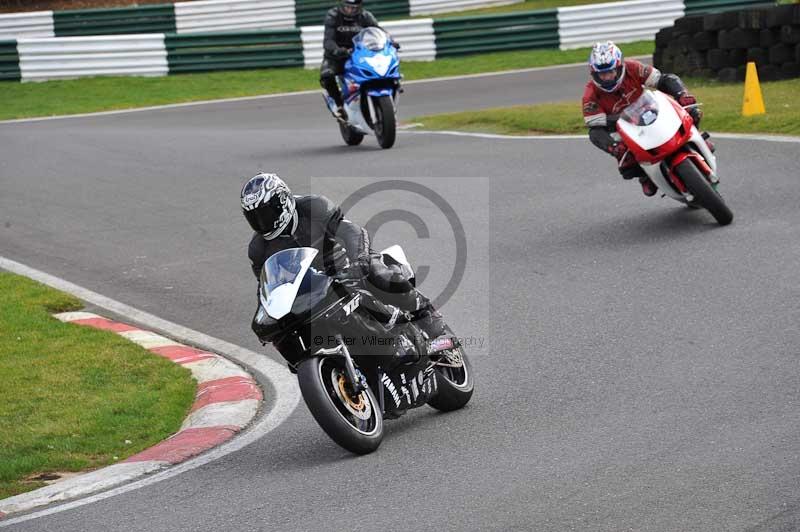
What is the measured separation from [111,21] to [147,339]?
77.9ft

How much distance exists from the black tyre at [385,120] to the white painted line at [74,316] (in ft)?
23.3

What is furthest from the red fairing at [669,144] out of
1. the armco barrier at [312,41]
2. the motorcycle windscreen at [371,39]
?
the armco barrier at [312,41]

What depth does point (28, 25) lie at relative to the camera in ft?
101

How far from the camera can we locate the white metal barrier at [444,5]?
3594cm

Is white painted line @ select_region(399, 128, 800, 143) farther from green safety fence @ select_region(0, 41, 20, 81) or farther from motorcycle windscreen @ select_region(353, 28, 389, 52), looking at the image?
green safety fence @ select_region(0, 41, 20, 81)

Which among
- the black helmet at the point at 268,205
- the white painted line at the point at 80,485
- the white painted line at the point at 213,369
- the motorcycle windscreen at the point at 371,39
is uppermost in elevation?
the black helmet at the point at 268,205

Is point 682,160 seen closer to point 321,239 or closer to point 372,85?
point 321,239

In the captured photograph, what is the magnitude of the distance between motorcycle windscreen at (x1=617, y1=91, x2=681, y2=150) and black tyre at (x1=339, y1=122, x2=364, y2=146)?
22.1ft

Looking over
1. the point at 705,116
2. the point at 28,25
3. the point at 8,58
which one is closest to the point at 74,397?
the point at 705,116

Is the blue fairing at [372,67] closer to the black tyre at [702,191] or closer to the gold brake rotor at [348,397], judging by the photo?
the black tyre at [702,191]

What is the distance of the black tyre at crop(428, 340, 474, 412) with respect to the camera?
6945 mm

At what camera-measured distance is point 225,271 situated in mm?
11125

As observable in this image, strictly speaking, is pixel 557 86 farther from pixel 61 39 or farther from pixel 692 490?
pixel 692 490

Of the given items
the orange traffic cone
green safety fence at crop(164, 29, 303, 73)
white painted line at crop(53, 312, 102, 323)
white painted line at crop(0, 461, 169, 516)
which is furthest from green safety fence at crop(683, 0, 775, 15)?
white painted line at crop(0, 461, 169, 516)
